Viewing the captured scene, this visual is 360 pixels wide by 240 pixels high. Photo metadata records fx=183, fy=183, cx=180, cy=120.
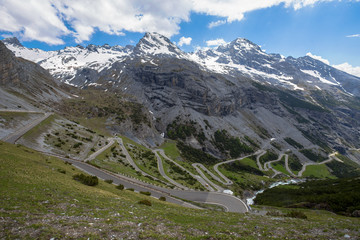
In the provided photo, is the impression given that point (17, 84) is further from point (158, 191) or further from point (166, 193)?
point (166, 193)

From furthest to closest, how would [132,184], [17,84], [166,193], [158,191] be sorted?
[17,84] → [158,191] → [166,193] → [132,184]

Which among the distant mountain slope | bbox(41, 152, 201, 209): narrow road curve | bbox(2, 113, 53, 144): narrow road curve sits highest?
the distant mountain slope

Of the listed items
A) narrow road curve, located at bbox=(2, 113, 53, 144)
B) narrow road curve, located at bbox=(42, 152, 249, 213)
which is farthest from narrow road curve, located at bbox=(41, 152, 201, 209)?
narrow road curve, located at bbox=(2, 113, 53, 144)

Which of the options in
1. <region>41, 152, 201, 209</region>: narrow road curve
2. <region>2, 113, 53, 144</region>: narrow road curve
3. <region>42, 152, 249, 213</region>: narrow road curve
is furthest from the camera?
<region>2, 113, 53, 144</region>: narrow road curve

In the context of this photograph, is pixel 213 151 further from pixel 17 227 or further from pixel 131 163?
pixel 17 227

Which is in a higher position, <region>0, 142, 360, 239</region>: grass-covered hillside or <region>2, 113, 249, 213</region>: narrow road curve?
<region>0, 142, 360, 239</region>: grass-covered hillside

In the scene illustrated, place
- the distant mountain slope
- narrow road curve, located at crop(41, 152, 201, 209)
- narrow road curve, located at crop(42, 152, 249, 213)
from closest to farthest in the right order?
narrow road curve, located at crop(41, 152, 201, 209), narrow road curve, located at crop(42, 152, 249, 213), the distant mountain slope

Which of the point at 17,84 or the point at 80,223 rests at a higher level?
the point at 17,84

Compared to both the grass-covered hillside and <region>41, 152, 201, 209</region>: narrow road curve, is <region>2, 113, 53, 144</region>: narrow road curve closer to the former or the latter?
<region>41, 152, 201, 209</region>: narrow road curve

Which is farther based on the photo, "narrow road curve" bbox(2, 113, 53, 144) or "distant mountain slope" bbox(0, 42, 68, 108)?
"distant mountain slope" bbox(0, 42, 68, 108)

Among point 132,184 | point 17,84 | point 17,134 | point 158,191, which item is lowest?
point 158,191

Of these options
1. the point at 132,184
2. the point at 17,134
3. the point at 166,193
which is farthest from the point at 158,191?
the point at 17,134

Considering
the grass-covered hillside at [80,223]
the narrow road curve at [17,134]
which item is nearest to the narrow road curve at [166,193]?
the narrow road curve at [17,134]

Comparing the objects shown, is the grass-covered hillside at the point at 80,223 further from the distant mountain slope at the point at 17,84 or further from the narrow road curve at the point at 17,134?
the distant mountain slope at the point at 17,84
